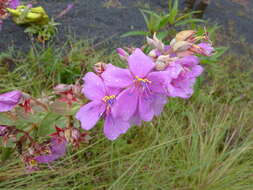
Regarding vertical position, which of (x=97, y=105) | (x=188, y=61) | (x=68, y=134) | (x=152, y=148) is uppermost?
(x=188, y=61)

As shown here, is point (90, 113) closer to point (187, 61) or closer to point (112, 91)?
point (112, 91)

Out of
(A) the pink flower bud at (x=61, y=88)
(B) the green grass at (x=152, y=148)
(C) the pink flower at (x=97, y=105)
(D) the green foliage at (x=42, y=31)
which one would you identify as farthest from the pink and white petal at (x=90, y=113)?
(D) the green foliage at (x=42, y=31)

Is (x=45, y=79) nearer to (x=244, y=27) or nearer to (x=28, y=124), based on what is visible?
(x=28, y=124)

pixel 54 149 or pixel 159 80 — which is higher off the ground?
pixel 159 80

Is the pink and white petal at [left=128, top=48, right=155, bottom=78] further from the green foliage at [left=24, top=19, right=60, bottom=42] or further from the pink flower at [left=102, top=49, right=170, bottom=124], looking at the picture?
the green foliage at [left=24, top=19, right=60, bottom=42]

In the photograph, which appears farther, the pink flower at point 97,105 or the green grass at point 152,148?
the green grass at point 152,148

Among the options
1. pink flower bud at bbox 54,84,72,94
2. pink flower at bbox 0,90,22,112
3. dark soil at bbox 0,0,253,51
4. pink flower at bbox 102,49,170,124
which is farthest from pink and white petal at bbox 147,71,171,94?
dark soil at bbox 0,0,253,51

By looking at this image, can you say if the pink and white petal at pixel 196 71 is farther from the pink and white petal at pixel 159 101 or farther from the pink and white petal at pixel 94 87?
the pink and white petal at pixel 94 87

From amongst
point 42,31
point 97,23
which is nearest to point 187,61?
point 42,31

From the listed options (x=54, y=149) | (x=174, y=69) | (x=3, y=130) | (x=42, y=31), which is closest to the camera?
(x=174, y=69)
